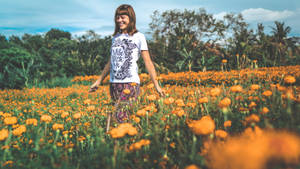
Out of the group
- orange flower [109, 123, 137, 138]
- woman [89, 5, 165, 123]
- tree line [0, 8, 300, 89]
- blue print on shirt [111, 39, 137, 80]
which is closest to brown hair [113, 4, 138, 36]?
woman [89, 5, 165, 123]

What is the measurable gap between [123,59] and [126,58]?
44 millimetres

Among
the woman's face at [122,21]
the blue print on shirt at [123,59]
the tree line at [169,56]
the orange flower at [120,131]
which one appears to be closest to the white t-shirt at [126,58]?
the blue print on shirt at [123,59]

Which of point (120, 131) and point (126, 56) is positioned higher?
point (126, 56)

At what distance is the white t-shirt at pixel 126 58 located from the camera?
8.66 ft

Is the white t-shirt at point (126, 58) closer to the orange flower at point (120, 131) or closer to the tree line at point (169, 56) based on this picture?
the orange flower at point (120, 131)

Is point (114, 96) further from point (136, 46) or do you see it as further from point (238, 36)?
point (238, 36)

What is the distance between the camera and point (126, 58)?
265 cm

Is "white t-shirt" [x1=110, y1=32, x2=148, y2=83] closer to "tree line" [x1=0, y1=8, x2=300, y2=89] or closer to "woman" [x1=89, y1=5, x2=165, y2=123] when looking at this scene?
"woman" [x1=89, y1=5, x2=165, y2=123]

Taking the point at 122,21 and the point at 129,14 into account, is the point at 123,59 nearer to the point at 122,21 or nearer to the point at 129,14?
the point at 122,21

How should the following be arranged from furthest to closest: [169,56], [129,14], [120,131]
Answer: [169,56] < [129,14] < [120,131]

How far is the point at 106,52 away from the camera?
15969mm

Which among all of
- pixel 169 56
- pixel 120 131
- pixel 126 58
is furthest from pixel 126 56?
pixel 169 56

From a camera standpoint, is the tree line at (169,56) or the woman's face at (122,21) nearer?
the woman's face at (122,21)

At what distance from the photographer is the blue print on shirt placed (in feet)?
8.66
